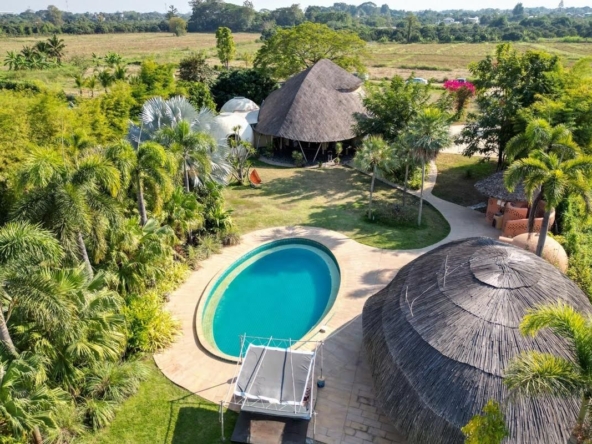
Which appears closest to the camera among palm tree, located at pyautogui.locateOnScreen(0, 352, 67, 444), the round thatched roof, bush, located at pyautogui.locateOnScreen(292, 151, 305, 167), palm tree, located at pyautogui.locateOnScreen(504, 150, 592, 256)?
palm tree, located at pyautogui.locateOnScreen(0, 352, 67, 444)

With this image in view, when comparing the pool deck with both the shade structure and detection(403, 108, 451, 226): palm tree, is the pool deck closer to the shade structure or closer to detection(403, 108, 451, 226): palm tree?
the shade structure

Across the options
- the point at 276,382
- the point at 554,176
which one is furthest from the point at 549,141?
the point at 276,382

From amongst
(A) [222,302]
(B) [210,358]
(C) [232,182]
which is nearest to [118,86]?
(C) [232,182]

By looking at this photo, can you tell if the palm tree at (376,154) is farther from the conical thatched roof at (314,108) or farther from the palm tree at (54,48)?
the palm tree at (54,48)

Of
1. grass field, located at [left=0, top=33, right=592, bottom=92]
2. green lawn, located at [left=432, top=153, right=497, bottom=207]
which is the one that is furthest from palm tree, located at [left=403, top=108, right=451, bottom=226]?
grass field, located at [left=0, top=33, right=592, bottom=92]

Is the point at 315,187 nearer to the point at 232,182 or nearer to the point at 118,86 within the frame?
the point at 232,182

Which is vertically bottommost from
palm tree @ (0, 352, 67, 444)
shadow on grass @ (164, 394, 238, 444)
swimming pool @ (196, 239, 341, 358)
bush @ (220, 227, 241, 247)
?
shadow on grass @ (164, 394, 238, 444)

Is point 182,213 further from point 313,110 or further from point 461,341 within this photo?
point 313,110
